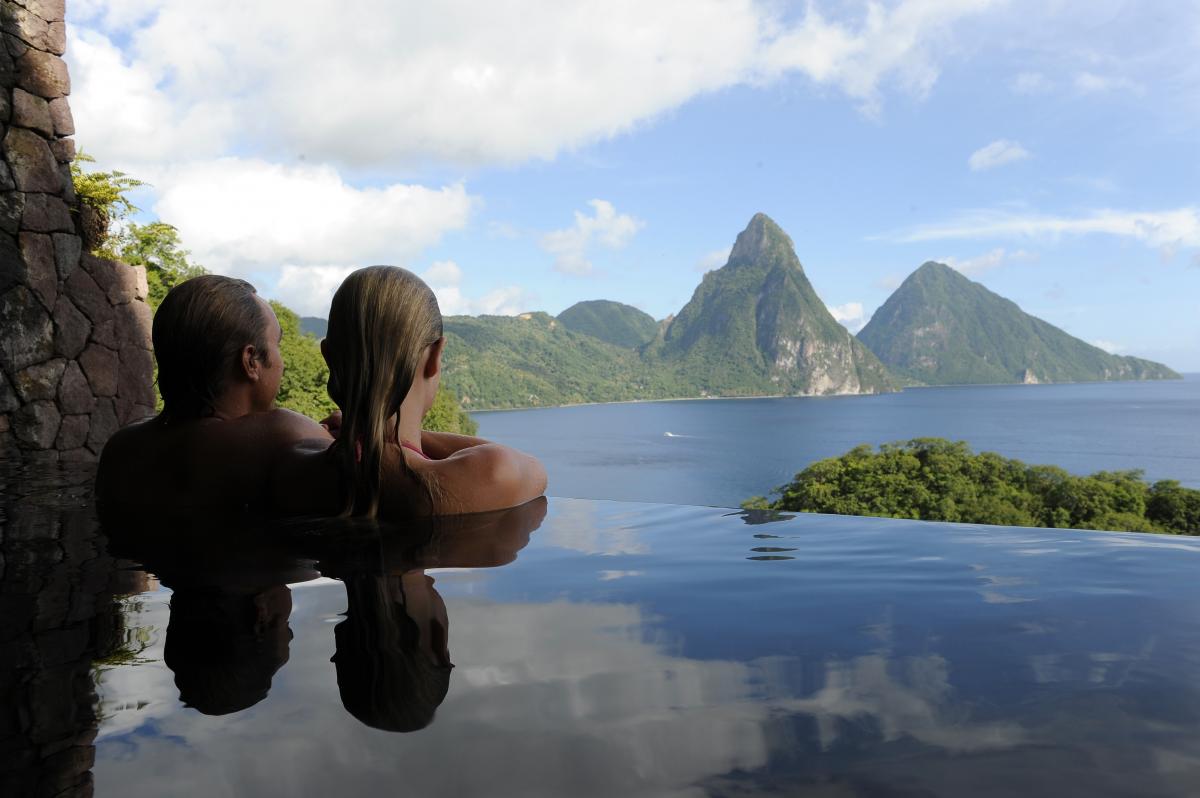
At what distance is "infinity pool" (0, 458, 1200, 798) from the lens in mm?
688

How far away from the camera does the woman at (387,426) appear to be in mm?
1699

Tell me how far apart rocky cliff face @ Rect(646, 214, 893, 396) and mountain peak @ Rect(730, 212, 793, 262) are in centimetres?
63

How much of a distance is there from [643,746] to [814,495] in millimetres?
20351

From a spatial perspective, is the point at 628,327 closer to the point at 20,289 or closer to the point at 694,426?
the point at 694,426

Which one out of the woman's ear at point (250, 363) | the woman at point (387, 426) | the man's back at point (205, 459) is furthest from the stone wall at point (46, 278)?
the woman at point (387, 426)

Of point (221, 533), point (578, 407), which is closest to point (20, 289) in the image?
point (221, 533)

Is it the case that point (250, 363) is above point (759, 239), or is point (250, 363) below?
below

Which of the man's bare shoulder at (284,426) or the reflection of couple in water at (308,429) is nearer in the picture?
the reflection of couple in water at (308,429)

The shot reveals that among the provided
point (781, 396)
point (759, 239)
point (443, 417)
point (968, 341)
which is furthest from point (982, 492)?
point (968, 341)

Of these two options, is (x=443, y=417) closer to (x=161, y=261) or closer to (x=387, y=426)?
(x=161, y=261)

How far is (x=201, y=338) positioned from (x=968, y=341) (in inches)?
7432

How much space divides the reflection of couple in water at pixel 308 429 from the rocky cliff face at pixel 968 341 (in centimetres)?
17521

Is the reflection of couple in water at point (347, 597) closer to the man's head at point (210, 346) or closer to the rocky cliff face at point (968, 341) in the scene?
the man's head at point (210, 346)

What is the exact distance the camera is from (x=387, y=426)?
173 centimetres
